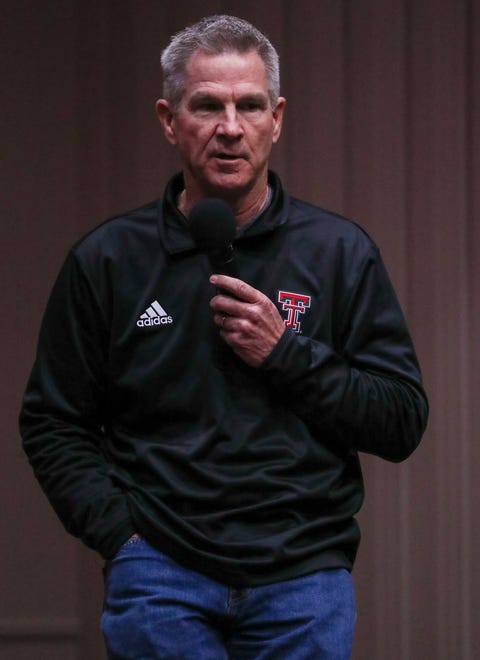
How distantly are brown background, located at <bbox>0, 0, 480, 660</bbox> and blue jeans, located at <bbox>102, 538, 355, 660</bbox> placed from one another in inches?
59.8

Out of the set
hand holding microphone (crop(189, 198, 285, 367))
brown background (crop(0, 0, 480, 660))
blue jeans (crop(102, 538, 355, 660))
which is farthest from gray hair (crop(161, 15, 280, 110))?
brown background (crop(0, 0, 480, 660))

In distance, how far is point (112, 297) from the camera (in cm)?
228

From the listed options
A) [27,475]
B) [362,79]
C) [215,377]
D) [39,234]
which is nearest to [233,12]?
[362,79]

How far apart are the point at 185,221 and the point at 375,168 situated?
1451mm

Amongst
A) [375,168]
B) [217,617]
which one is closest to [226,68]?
[217,617]

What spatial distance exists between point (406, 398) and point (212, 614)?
0.51 meters

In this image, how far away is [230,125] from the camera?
222cm

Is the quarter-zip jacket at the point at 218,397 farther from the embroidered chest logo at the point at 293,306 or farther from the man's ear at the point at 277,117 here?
the man's ear at the point at 277,117

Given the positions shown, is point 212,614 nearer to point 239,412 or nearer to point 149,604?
point 149,604

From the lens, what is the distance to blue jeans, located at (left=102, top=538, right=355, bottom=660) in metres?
2.11

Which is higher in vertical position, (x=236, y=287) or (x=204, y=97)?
(x=204, y=97)

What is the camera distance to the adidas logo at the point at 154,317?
7.32ft

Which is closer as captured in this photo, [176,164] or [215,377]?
[215,377]

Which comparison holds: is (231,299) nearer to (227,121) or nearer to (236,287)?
(236,287)
